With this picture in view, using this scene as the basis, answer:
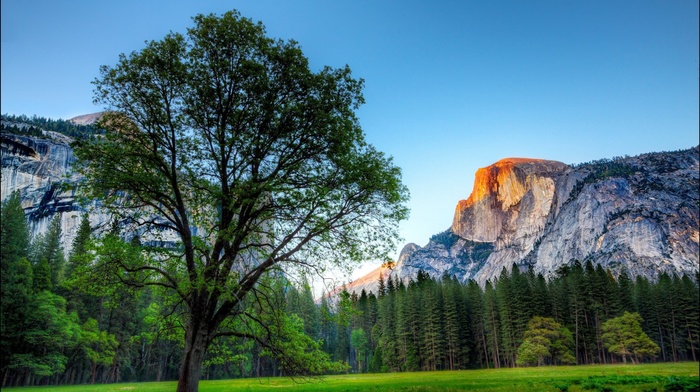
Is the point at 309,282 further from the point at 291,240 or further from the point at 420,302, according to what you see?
the point at 420,302

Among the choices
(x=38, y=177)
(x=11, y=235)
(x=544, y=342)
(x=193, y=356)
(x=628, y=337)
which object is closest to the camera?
(x=193, y=356)

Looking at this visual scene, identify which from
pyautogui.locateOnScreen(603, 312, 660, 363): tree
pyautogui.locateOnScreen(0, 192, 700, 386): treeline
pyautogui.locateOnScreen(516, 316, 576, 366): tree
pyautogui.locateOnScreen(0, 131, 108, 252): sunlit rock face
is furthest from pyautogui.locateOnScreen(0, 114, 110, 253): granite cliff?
pyautogui.locateOnScreen(603, 312, 660, 363): tree

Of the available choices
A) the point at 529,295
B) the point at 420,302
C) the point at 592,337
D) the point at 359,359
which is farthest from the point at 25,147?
the point at 592,337

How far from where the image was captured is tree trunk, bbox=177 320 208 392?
41.2 ft

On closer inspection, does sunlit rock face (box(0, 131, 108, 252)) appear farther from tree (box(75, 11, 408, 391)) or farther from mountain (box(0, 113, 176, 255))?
tree (box(75, 11, 408, 391))

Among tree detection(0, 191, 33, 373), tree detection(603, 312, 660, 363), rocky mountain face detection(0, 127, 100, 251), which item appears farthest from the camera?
rocky mountain face detection(0, 127, 100, 251)

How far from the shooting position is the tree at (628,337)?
2824 inches

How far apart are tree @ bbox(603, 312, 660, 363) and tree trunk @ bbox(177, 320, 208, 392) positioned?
83613 mm

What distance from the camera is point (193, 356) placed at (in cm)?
1286

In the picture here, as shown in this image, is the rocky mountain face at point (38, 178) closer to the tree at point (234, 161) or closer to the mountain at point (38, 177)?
the mountain at point (38, 177)

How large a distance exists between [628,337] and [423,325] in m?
37.9

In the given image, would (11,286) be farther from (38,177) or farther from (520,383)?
(38,177)

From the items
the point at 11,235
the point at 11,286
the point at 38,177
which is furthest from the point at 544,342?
the point at 38,177

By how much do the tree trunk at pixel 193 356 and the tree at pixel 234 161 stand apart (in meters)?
0.04
